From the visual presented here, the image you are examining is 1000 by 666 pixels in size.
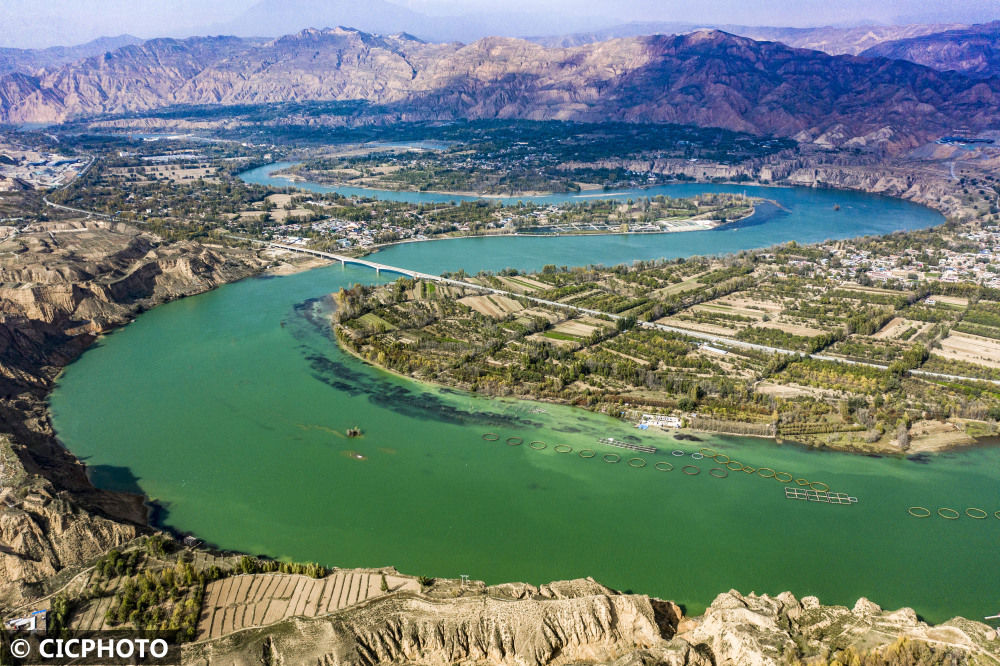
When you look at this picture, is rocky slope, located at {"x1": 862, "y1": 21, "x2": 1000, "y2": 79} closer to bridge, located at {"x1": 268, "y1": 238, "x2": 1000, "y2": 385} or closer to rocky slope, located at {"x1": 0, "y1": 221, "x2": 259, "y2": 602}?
bridge, located at {"x1": 268, "y1": 238, "x2": 1000, "y2": 385}

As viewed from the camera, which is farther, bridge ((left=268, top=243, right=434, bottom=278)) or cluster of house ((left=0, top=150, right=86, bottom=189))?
cluster of house ((left=0, top=150, right=86, bottom=189))

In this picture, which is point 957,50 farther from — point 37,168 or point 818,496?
point 37,168

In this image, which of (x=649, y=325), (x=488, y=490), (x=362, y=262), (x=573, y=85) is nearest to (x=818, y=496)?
(x=488, y=490)

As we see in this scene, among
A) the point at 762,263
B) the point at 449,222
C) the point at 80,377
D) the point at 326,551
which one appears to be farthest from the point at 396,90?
the point at 326,551

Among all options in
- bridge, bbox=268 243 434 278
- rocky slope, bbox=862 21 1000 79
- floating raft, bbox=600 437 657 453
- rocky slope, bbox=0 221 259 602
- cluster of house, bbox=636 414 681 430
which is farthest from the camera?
rocky slope, bbox=862 21 1000 79

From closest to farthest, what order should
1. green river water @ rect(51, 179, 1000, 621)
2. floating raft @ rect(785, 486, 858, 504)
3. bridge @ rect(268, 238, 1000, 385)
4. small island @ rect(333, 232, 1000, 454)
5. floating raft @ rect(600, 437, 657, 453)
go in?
green river water @ rect(51, 179, 1000, 621) < floating raft @ rect(785, 486, 858, 504) < floating raft @ rect(600, 437, 657, 453) < small island @ rect(333, 232, 1000, 454) < bridge @ rect(268, 238, 1000, 385)

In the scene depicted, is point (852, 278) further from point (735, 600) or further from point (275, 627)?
point (275, 627)

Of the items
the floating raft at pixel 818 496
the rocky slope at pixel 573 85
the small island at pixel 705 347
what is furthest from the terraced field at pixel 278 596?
the rocky slope at pixel 573 85

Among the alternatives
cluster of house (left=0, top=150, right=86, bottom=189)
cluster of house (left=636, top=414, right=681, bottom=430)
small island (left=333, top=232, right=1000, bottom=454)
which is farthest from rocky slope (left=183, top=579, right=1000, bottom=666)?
cluster of house (left=0, top=150, right=86, bottom=189)
